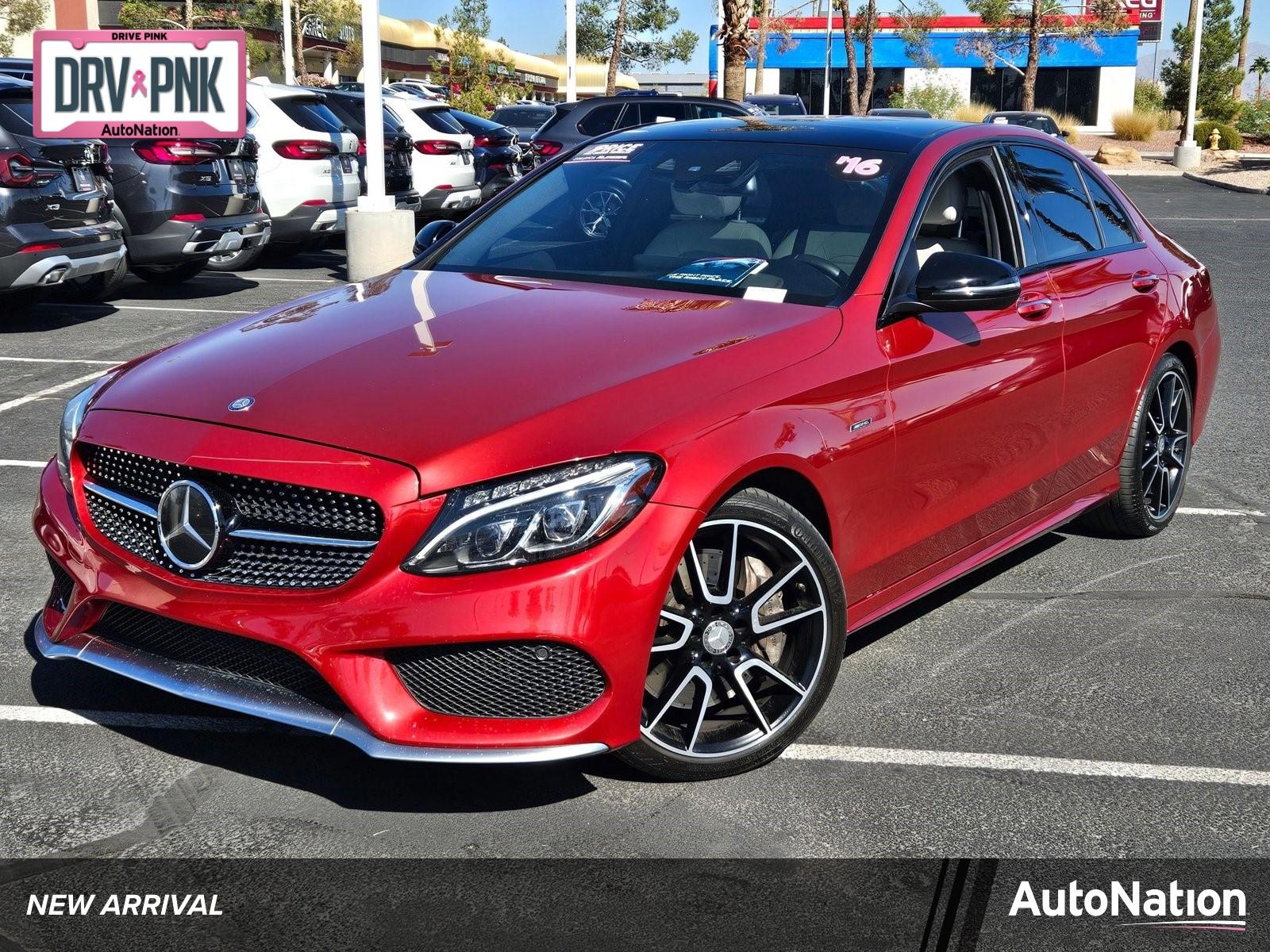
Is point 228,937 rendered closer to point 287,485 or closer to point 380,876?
point 380,876

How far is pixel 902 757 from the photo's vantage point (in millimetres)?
3990

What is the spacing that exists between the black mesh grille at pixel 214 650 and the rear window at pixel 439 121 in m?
15.2

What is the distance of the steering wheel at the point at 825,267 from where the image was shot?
14.4 feet

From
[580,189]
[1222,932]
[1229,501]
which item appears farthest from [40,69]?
[1222,932]

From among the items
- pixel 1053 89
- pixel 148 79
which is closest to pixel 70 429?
pixel 148 79

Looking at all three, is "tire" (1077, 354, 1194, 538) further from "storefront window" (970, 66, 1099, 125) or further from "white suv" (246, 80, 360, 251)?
"storefront window" (970, 66, 1099, 125)

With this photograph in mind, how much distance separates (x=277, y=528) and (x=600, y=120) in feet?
57.9

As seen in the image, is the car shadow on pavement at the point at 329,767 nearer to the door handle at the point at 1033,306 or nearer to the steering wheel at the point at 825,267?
the steering wheel at the point at 825,267

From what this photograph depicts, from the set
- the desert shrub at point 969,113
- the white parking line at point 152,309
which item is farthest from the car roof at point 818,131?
the desert shrub at point 969,113

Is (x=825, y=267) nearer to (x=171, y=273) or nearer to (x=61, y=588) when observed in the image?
(x=61, y=588)

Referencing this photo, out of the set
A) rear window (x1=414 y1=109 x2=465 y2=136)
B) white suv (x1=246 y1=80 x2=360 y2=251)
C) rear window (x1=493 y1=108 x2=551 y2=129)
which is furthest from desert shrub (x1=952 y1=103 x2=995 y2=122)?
white suv (x1=246 y1=80 x2=360 y2=251)

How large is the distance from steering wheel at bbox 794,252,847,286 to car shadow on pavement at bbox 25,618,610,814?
1549mm

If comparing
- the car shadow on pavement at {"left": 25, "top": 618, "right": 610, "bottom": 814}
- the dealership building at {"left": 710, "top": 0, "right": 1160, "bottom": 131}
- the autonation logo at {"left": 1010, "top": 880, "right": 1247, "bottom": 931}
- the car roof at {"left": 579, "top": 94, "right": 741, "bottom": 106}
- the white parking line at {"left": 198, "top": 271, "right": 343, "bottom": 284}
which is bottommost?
the white parking line at {"left": 198, "top": 271, "right": 343, "bottom": 284}

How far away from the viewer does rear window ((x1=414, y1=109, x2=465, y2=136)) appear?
18.2 meters
